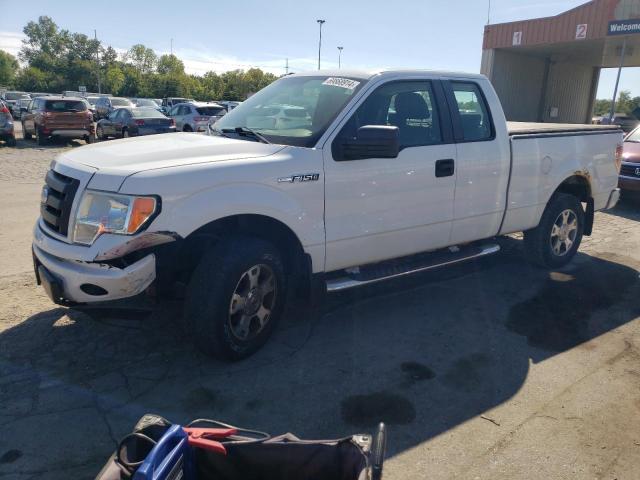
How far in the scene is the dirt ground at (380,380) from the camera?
2.83 m

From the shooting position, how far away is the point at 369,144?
145 inches

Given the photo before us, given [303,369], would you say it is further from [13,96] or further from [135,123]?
[13,96]

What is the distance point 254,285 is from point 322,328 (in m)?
0.93

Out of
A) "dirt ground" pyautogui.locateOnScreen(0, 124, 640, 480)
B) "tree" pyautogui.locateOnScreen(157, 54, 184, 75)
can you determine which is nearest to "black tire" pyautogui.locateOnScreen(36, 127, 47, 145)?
"dirt ground" pyautogui.locateOnScreen(0, 124, 640, 480)

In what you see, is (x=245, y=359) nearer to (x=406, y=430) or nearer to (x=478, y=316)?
(x=406, y=430)

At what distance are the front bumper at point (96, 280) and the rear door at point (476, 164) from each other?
2.78 meters

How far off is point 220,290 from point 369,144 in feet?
4.69

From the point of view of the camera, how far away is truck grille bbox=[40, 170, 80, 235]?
3318mm

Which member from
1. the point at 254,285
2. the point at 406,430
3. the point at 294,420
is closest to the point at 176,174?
the point at 254,285

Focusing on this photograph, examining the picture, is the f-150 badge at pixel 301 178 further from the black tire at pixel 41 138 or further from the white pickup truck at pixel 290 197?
Answer: the black tire at pixel 41 138

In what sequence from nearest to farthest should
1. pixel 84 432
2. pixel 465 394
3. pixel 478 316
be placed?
pixel 84 432 < pixel 465 394 < pixel 478 316

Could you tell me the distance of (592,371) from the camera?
12.4ft

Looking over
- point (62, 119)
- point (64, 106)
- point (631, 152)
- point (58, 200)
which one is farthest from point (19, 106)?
point (58, 200)

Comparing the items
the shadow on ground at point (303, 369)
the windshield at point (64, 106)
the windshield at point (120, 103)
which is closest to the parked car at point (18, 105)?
the windshield at point (120, 103)
